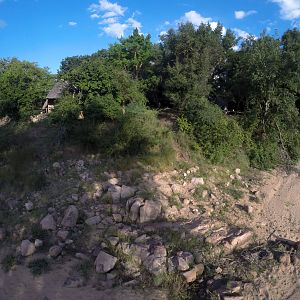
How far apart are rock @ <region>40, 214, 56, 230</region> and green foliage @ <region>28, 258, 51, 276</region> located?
1.06 metres

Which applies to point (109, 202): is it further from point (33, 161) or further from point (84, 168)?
point (33, 161)

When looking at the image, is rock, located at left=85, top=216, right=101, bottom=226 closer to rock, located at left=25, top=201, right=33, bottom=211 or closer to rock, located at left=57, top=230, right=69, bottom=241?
rock, located at left=57, top=230, right=69, bottom=241

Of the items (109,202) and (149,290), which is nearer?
(149,290)

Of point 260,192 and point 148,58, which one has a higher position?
point 148,58

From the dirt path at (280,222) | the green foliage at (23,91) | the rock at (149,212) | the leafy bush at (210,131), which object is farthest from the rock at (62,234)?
the green foliage at (23,91)

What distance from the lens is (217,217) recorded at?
9.97m

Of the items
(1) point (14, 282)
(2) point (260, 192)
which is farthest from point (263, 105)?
(1) point (14, 282)

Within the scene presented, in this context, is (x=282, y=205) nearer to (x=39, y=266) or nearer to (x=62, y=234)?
(x=62, y=234)

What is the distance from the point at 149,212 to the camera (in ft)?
31.5

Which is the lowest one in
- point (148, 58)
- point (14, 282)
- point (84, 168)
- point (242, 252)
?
point (14, 282)

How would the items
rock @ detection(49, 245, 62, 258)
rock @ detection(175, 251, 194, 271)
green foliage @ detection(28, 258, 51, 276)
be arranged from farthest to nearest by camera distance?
rock @ detection(49, 245, 62, 258)
green foliage @ detection(28, 258, 51, 276)
rock @ detection(175, 251, 194, 271)

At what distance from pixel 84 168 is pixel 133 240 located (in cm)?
407

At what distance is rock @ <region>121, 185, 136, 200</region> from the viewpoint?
10.4 metres

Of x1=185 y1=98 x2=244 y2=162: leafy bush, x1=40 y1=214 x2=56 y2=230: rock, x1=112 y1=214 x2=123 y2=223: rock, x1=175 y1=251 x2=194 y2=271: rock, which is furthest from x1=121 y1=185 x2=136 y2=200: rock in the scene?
x1=185 y1=98 x2=244 y2=162: leafy bush
